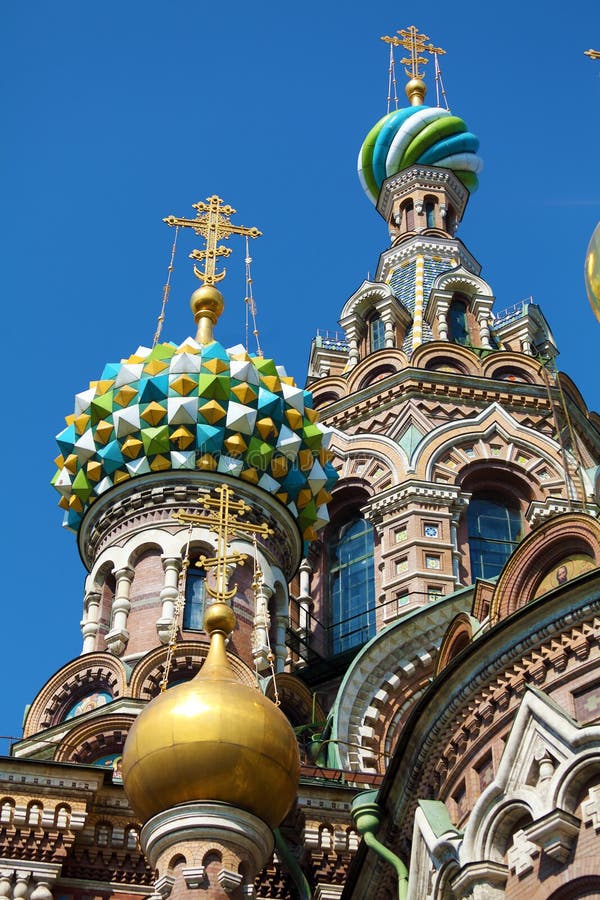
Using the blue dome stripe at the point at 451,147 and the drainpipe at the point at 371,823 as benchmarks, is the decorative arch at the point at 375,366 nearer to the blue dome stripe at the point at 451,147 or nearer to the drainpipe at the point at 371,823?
the blue dome stripe at the point at 451,147

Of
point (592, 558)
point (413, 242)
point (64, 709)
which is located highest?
point (413, 242)

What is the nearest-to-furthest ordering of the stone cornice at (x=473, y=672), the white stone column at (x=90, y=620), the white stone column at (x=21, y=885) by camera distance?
the stone cornice at (x=473, y=672), the white stone column at (x=21, y=885), the white stone column at (x=90, y=620)

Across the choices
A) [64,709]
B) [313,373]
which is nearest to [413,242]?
[313,373]

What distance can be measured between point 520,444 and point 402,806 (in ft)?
28.7

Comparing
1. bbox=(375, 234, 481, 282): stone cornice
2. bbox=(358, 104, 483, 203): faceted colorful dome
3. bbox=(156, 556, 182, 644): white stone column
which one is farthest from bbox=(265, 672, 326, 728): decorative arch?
bbox=(358, 104, 483, 203): faceted colorful dome

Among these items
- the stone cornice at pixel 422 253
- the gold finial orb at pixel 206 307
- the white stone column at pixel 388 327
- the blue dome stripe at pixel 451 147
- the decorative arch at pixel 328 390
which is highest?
the blue dome stripe at pixel 451 147

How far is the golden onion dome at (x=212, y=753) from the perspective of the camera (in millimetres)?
Answer: 11367

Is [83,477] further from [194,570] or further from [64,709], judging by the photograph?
[64,709]

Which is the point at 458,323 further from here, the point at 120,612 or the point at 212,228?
the point at 120,612

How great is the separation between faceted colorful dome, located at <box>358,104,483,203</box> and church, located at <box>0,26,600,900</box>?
45mm

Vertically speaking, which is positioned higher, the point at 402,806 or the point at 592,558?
the point at 592,558

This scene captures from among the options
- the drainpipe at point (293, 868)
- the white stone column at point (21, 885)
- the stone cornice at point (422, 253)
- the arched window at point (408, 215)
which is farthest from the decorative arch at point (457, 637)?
the arched window at point (408, 215)

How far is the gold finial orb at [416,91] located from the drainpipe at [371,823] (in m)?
16.4

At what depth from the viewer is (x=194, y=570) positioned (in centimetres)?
1686
